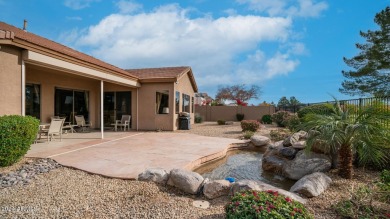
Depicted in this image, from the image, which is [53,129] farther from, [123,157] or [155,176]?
[155,176]

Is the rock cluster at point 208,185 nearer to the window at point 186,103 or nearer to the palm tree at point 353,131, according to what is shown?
the palm tree at point 353,131

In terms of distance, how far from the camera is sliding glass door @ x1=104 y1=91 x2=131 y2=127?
12578 mm

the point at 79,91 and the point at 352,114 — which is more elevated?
the point at 79,91

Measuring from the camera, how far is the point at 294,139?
6348 mm

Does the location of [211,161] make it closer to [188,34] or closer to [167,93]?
[167,93]

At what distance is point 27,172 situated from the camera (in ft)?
14.5

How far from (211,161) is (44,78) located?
8.51m

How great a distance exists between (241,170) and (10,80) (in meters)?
6.56

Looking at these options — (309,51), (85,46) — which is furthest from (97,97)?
(309,51)

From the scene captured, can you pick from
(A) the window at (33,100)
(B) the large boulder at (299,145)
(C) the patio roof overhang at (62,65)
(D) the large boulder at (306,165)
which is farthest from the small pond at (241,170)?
(A) the window at (33,100)

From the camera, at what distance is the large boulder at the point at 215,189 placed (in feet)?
11.4

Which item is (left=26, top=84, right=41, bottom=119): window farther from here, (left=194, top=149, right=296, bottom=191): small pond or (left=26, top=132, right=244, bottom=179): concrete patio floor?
A: (left=194, top=149, right=296, bottom=191): small pond

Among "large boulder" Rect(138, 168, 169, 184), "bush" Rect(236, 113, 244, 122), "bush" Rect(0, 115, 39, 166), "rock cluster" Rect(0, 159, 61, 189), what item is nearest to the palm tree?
"large boulder" Rect(138, 168, 169, 184)

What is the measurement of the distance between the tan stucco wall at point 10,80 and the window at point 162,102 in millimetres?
7301
